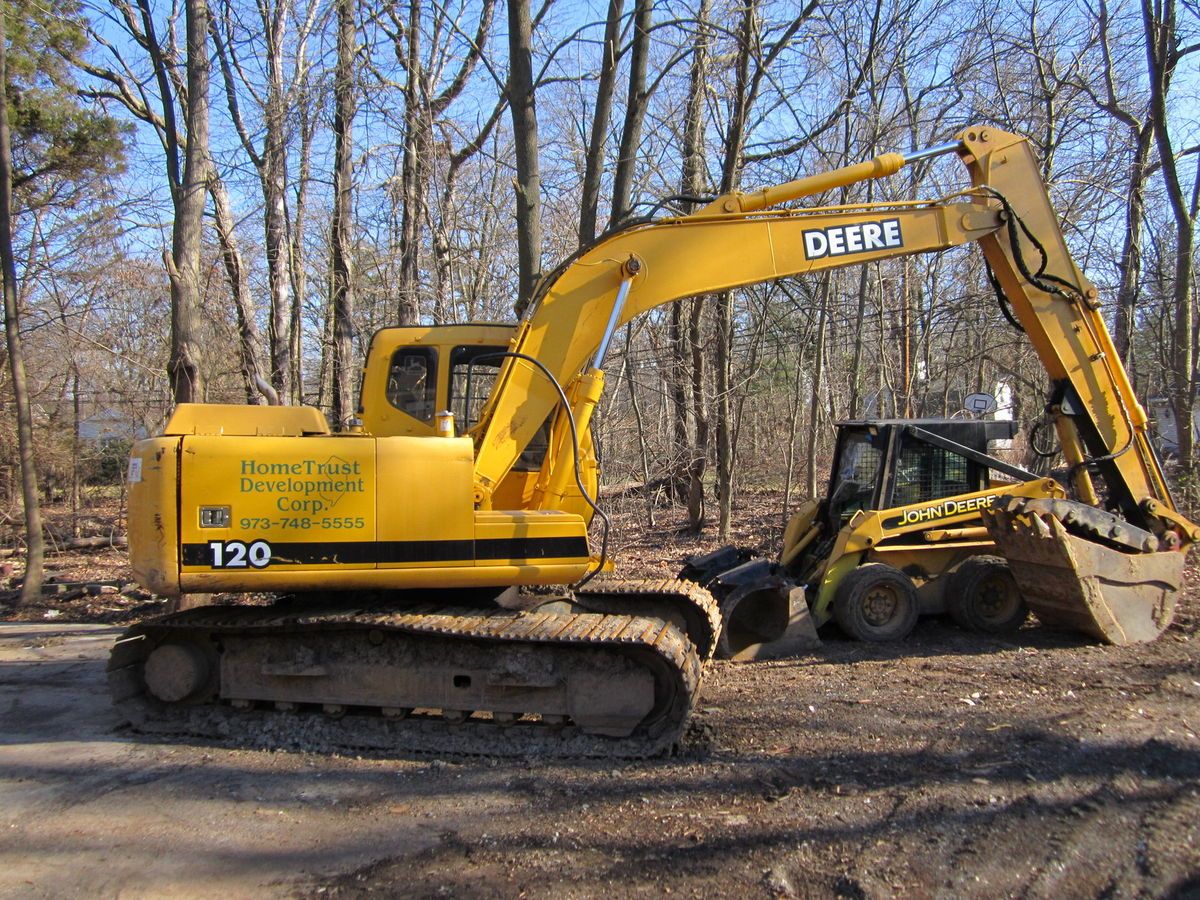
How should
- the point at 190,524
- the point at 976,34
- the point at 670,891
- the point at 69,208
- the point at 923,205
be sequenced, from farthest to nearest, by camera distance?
the point at 69,208 → the point at 976,34 → the point at 923,205 → the point at 190,524 → the point at 670,891

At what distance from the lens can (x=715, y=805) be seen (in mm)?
3934

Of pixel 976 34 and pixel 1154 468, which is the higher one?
pixel 976 34

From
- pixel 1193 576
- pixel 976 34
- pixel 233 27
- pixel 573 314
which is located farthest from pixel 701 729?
pixel 976 34

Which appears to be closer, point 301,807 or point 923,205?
point 301,807

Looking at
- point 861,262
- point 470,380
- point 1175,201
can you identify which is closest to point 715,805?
point 470,380

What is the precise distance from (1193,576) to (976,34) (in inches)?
402

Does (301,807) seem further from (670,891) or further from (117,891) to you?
(670,891)

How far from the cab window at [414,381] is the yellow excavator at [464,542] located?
0.01 metres

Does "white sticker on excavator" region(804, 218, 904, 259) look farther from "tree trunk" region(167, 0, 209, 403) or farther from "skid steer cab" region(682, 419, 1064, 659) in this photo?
"tree trunk" region(167, 0, 209, 403)

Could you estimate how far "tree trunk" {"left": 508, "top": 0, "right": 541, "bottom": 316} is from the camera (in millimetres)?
9633

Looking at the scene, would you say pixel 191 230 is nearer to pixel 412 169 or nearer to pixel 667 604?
pixel 412 169

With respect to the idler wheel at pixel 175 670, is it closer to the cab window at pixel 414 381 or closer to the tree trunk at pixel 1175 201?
the cab window at pixel 414 381

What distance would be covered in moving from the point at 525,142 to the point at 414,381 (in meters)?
5.05

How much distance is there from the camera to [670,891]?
10.6 ft
